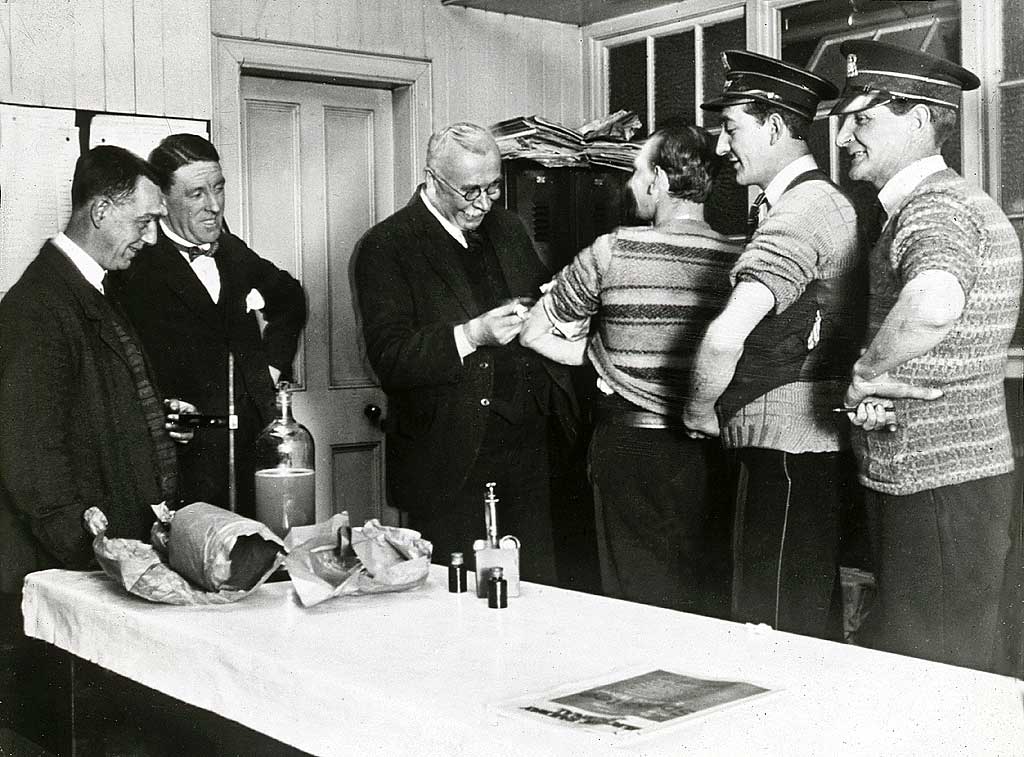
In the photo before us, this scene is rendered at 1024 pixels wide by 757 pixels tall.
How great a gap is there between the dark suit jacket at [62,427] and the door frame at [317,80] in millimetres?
770

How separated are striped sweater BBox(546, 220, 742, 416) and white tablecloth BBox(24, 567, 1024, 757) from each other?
1110mm

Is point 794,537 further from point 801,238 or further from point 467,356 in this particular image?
point 467,356

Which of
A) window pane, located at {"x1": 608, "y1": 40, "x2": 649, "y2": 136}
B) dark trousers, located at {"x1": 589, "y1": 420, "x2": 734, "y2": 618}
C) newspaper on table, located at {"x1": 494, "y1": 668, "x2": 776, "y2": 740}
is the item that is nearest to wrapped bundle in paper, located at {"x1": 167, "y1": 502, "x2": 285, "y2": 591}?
newspaper on table, located at {"x1": 494, "y1": 668, "x2": 776, "y2": 740}

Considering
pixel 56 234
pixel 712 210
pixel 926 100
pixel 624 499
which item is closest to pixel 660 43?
pixel 712 210

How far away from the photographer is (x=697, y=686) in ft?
4.89

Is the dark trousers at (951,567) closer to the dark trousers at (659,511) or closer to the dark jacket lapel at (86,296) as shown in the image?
the dark trousers at (659,511)

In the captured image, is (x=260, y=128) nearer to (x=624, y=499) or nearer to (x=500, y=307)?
(x=500, y=307)

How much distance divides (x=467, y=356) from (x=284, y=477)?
1409 mm

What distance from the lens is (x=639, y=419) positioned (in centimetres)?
319

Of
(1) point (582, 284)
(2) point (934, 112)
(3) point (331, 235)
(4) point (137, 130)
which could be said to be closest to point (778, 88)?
(2) point (934, 112)

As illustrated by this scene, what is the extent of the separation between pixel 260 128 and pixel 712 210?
1.58m

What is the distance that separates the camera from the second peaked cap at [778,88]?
2.94m

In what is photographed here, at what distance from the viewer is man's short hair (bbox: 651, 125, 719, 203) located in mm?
3047

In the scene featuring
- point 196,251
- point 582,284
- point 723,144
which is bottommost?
point 582,284
